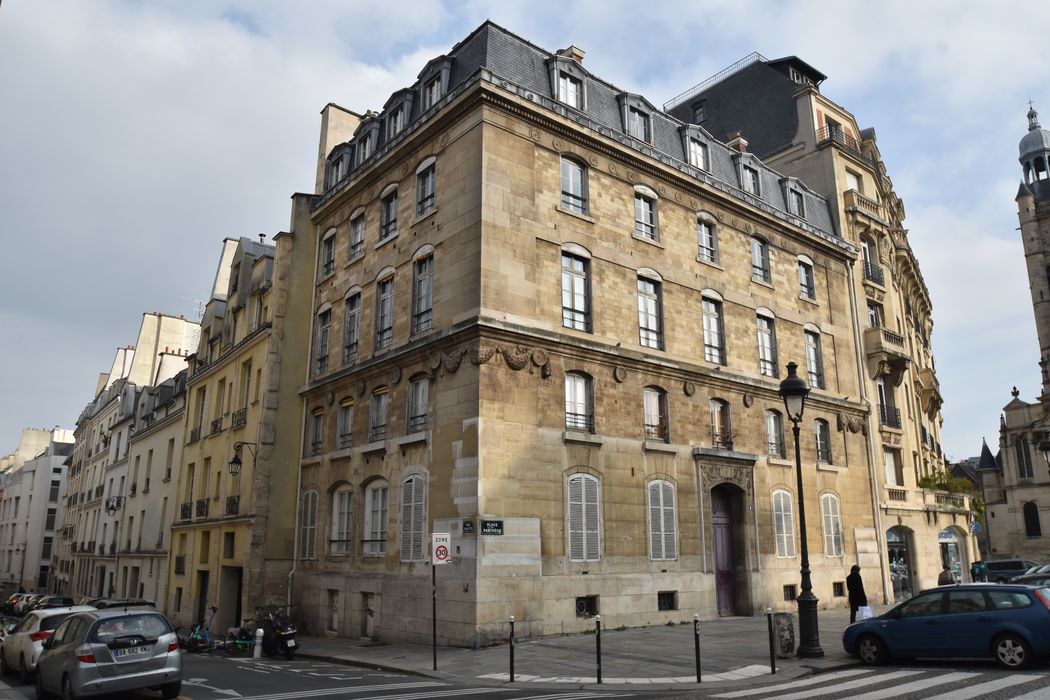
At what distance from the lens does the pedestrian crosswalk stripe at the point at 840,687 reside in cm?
1002

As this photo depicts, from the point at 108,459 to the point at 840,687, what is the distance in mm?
46640

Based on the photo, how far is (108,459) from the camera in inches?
1827

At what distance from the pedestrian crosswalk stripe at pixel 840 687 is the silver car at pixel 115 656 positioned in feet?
28.1

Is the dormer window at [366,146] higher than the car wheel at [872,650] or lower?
higher

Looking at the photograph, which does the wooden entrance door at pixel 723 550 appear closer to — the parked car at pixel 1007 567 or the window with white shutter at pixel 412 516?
the window with white shutter at pixel 412 516

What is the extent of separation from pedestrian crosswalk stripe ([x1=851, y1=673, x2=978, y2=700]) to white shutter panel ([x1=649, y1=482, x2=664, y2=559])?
8903mm

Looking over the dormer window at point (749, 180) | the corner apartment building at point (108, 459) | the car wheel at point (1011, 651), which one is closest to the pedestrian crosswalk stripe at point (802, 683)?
the car wheel at point (1011, 651)

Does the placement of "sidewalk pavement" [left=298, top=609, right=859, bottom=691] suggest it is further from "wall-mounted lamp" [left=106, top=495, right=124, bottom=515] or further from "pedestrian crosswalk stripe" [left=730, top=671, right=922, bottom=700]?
"wall-mounted lamp" [left=106, top=495, right=124, bottom=515]

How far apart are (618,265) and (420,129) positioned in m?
6.64

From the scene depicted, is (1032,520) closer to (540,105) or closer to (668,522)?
(668,522)

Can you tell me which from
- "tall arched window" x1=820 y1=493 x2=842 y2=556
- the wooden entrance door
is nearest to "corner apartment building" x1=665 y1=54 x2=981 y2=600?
"tall arched window" x1=820 y1=493 x2=842 y2=556

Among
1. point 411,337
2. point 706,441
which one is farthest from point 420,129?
point 706,441

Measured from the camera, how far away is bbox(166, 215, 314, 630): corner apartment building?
23.5 m

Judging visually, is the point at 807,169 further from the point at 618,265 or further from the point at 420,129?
the point at 420,129
